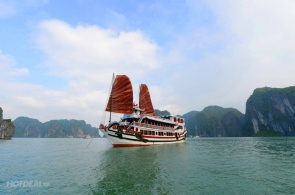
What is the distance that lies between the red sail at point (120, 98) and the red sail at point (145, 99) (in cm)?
1385

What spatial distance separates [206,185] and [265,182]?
379 centimetres

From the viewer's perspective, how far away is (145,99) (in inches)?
2124

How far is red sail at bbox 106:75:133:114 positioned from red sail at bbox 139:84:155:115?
13.9 metres

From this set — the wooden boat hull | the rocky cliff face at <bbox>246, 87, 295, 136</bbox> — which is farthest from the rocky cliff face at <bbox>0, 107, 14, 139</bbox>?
the rocky cliff face at <bbox>246, 87, 295, 136</bbox>

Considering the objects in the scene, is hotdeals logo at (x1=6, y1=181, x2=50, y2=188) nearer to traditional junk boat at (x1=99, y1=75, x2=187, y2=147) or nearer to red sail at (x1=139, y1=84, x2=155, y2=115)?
traditional junk boat at (x1=99, y1=75, x2=187, y2=147)

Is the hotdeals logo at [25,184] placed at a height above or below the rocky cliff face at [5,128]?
below

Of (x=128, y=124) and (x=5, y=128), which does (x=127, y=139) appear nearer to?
(x=128, y=124)

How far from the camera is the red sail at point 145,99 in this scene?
52.9 metres

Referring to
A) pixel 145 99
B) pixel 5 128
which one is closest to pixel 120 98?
pixel 145 99

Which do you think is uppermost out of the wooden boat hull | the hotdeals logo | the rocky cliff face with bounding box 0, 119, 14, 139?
the rocky cliff face with bounding box 0, 119, 14, 139

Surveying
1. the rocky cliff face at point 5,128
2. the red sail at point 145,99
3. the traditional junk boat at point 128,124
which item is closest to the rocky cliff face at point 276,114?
the red sail at point 145,99

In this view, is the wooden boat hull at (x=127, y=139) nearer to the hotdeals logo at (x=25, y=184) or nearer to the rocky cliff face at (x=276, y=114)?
the hotdeals logo at (x=25, y=184)

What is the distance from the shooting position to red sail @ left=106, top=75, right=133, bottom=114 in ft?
126

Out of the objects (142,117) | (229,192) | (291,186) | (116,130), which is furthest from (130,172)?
(142,117)
